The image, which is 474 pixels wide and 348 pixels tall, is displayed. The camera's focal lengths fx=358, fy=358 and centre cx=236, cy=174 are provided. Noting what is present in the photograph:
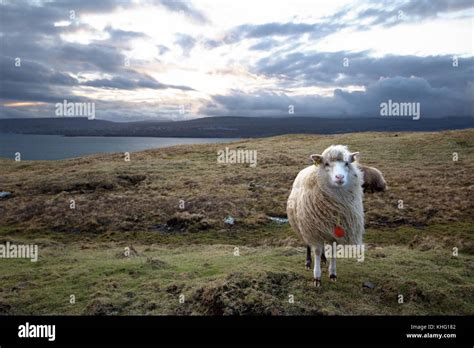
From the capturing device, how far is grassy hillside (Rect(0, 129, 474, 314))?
8.60 metres

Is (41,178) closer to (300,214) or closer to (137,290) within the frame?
(137,290)

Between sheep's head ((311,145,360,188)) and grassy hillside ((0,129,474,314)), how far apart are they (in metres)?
2.72

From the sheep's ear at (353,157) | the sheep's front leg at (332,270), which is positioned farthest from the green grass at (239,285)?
the sheep's ear at (353,157)

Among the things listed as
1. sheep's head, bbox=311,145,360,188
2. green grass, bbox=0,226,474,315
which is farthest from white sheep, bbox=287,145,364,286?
green grass, bbox=0,226,474,315

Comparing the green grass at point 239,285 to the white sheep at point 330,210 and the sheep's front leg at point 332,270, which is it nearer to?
the sheep's front leg at point 332,270

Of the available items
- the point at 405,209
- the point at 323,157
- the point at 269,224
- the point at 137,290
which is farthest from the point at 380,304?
the point at 405,209

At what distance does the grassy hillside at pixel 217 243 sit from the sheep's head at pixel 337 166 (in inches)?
107

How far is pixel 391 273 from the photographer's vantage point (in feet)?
33.5

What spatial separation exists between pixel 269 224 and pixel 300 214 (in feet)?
36.5

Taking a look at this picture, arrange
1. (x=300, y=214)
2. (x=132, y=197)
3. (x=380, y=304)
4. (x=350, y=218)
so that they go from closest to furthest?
(x=380, y=304) → (x=350, y=218) → (x=300, y=214) → (x=132, y=197)

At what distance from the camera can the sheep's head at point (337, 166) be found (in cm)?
826

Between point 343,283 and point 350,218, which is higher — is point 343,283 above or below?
below

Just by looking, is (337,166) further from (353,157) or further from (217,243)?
(217,243)

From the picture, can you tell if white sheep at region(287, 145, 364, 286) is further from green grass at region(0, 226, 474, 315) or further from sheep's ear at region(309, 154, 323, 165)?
green grass at region(0, 226, 474, 315)
